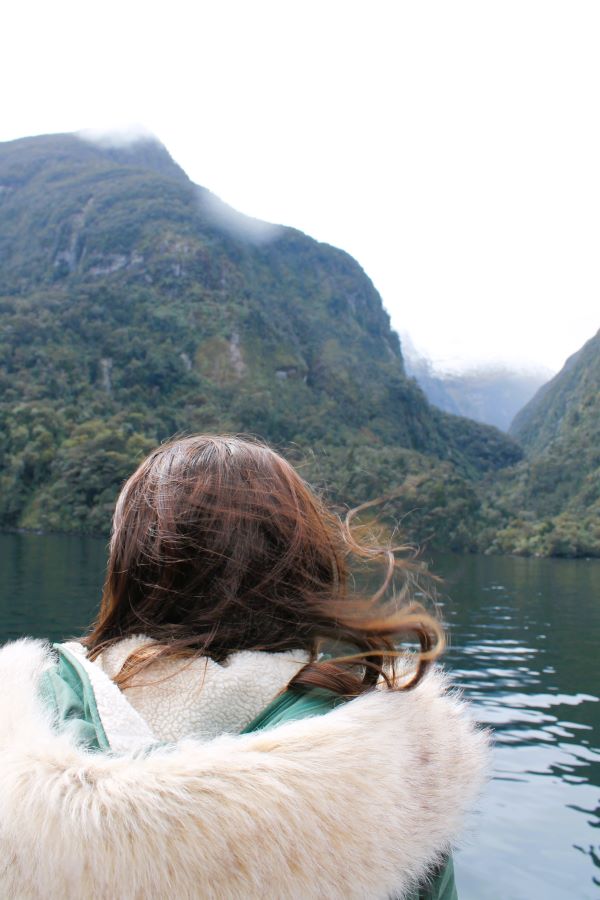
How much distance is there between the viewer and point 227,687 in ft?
4.22

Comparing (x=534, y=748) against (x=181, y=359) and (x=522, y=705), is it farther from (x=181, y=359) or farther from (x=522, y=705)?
(x=181, y=359)

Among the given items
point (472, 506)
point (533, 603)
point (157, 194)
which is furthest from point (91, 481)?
point (157, 194)

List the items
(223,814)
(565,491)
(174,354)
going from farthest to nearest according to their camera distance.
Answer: (174,354)
(565,491)
(223,814)

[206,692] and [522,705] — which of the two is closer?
[206,692]

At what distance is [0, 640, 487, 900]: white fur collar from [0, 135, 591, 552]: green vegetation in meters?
50.9

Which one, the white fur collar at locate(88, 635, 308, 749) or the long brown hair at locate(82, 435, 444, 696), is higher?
the long brown hair at locate(82, 435, 444, 696)

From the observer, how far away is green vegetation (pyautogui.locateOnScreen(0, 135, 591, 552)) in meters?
75.6

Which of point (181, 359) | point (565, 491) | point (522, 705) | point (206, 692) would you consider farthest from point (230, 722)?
point (181, 359)

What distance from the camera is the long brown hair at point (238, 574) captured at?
4.66ft

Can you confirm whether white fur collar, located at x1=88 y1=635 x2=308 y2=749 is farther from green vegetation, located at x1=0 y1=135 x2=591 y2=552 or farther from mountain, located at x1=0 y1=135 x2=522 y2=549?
mountain, located at x1=0 y1=135 x2=522 y2=549

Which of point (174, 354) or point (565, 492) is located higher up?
point (174, 354)

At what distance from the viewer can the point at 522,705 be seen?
12555 mm

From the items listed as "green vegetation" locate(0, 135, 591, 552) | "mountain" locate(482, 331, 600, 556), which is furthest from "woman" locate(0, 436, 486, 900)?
"mountain" locate(482, 331, 600, 556)

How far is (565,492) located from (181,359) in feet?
190
